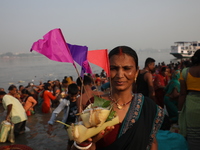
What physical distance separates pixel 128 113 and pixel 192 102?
157 centimetres

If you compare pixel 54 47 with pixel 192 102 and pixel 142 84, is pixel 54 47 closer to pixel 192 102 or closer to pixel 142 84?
pixel 192 102

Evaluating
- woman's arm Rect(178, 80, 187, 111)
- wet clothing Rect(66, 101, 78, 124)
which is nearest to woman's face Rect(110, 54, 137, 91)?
woman's arm Rect(178, 80, 187, 111)

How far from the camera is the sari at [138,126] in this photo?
1684 mm

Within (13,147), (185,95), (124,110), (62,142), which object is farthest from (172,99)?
(13,147)

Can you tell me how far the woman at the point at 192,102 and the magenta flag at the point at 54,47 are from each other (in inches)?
80.1

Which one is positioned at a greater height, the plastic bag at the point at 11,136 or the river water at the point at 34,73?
the plastic bag at the point at 11,136

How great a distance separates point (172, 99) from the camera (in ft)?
16.4

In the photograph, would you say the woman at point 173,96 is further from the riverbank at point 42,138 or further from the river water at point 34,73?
the river water at point 34,73

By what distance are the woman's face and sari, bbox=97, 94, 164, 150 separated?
0.72ft

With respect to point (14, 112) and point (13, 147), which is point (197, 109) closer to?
point (13, 147)

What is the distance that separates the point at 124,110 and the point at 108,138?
0.31 meters

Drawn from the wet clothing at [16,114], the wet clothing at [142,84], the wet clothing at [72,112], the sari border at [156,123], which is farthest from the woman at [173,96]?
the wet clothing at [16,114]

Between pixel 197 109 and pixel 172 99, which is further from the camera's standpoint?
pixel 172 99

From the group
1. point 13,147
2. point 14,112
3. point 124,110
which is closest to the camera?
point 124,110
